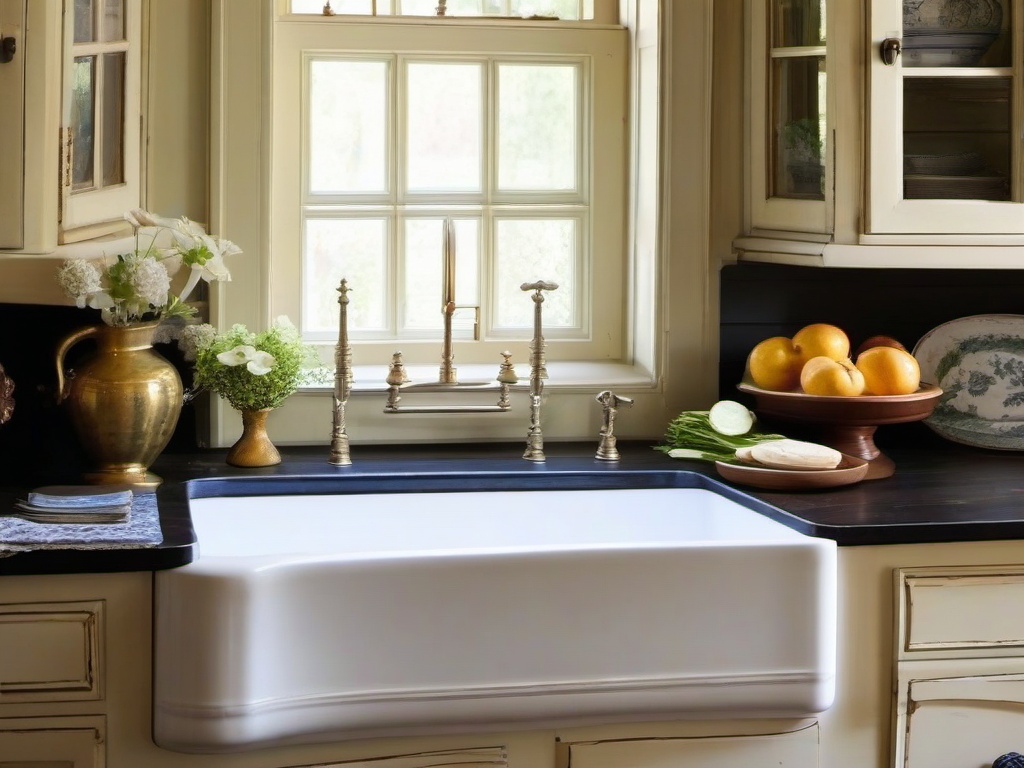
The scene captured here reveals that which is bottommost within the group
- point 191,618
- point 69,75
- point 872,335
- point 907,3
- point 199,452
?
point 191,618

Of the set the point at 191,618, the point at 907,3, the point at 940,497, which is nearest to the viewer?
the point at 191,618

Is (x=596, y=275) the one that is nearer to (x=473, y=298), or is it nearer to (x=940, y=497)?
(x=473, y=298)

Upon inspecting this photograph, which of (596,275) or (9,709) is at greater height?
(596,275)

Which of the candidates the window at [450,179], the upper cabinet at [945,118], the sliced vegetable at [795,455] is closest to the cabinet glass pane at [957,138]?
the upper cabinet at [945,118]

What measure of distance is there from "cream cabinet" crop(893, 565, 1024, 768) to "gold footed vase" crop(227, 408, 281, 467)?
1091 mm

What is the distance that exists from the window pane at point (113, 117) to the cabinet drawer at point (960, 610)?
4.55 feet

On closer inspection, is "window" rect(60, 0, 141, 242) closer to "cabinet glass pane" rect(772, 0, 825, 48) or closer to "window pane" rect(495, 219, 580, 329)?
"window pane" rect(495, 219, 580, 329)

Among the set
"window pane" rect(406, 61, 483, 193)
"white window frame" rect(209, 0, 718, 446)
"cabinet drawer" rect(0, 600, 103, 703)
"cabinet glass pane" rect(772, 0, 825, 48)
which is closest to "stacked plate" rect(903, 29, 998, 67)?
"cabinet glass pane" rect(772, 0, 825, 48)

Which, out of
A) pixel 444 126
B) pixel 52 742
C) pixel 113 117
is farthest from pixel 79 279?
pixel 444 126

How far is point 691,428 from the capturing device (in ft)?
7.72

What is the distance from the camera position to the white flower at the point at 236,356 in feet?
7.07

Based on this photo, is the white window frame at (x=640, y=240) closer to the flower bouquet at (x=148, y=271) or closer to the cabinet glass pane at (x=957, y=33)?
the flower bouquet at (x=148, y=271)

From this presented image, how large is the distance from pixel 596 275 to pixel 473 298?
265mm

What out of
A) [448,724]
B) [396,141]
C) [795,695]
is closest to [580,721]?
[448,724]
